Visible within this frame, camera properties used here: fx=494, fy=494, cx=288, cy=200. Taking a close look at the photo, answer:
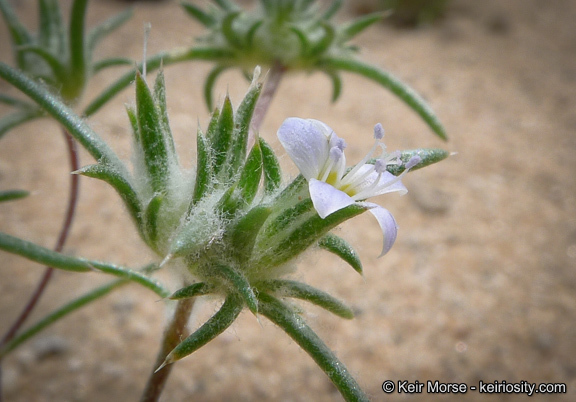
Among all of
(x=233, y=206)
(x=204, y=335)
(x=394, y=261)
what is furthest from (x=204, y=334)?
(x=394, y=261)

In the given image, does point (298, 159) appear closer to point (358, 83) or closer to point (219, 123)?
point (219, 123)

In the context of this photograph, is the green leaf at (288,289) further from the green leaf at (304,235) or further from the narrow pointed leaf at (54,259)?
the narrow pointed leaf at (54,259)

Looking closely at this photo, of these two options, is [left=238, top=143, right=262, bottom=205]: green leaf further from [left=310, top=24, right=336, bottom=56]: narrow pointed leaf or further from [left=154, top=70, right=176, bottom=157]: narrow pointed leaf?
[left=310, top=24, right=336, bottom=56]: narrow pointed leaf

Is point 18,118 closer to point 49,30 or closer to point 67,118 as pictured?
point 49,30

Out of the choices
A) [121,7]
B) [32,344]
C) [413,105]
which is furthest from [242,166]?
[121,7]

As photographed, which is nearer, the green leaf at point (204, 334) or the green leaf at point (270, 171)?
the green leaf at point (204, 334)

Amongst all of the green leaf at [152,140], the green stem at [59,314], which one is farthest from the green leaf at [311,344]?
the green stem at [59,314]
